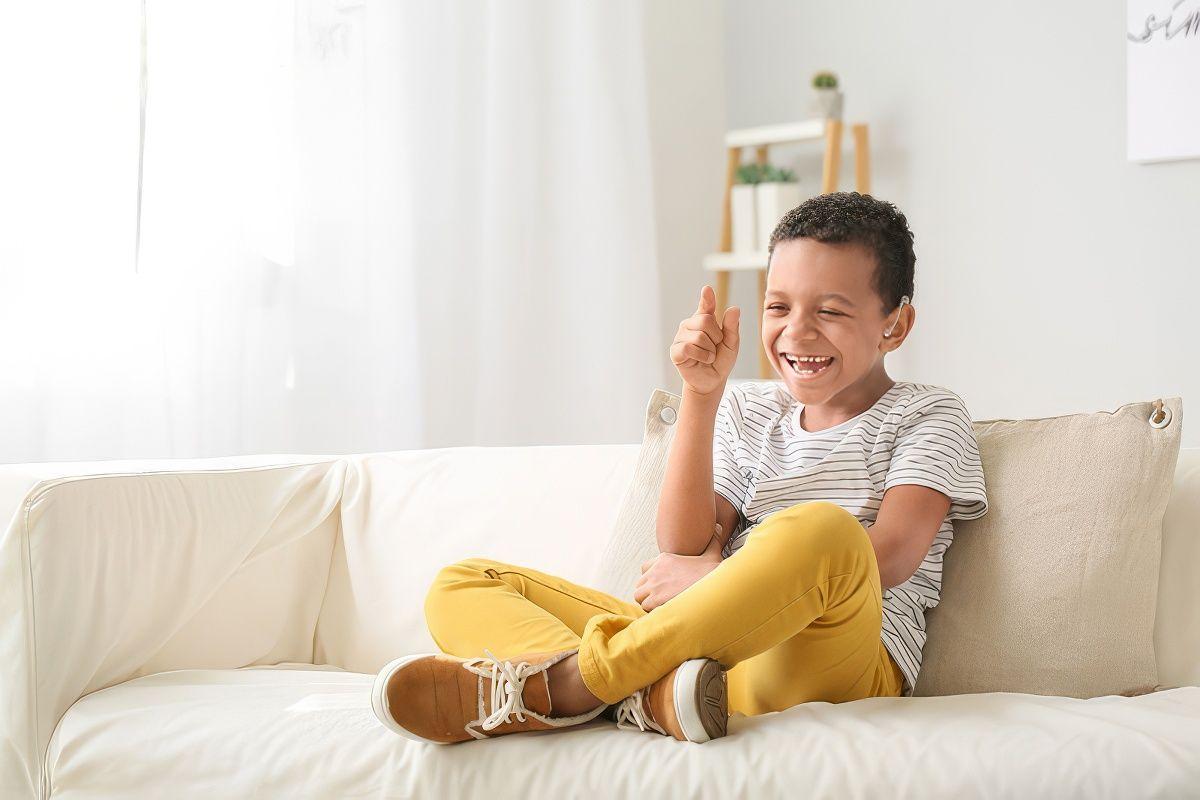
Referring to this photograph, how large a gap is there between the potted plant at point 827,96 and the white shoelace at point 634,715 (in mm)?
2147

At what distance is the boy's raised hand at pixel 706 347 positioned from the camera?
131 centimetres

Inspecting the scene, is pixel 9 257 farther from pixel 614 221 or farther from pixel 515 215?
pixel 614 221

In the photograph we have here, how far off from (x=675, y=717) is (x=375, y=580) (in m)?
0.73

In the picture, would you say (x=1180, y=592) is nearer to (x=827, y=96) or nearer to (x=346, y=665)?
(x=346, y=665)

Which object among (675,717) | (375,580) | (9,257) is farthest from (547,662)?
(9,257)

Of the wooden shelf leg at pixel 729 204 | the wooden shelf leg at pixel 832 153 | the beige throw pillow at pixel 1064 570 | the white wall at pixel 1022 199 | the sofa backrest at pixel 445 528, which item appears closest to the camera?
the beige throw pillow at pixel 1064 570

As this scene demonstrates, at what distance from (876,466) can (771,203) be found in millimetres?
1771

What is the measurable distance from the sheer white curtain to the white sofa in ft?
1.89

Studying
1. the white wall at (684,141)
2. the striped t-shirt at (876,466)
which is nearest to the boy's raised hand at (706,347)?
the striped t-shirt at (876,466)

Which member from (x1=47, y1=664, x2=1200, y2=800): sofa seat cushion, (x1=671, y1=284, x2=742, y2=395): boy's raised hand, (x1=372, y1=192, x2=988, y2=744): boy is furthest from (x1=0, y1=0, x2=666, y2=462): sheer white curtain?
(x1=671, y1=284, x2=742, y2=395): boy's raised hand

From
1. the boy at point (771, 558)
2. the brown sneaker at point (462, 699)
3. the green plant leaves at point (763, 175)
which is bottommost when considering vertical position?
the brown sneaker at point (462, 699)

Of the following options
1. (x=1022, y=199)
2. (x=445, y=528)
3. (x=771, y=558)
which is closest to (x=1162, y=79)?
(x=1022, y=199)

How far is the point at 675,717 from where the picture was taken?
3.46 ft

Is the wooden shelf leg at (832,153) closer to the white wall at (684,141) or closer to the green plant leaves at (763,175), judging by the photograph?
the green plant leaves at (763,175)
